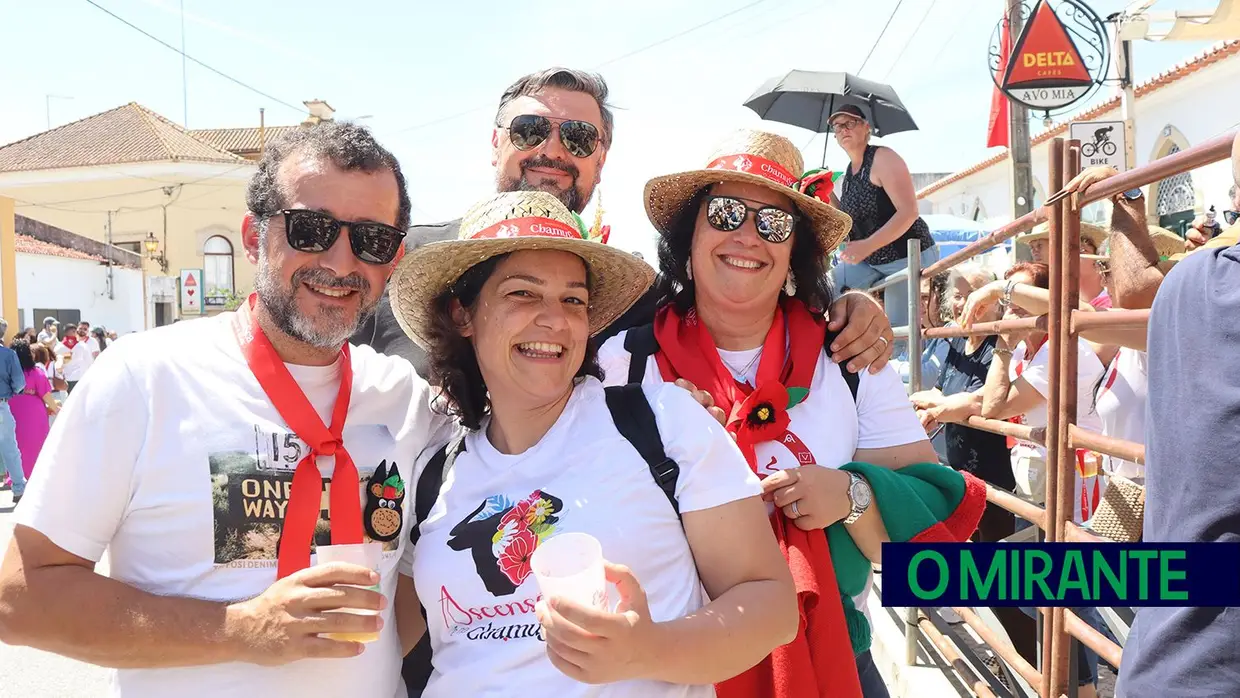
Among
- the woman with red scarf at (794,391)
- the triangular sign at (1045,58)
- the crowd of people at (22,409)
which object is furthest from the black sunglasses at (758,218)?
the crowd of people at (22,409)

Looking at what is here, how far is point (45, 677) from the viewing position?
16.1 ft

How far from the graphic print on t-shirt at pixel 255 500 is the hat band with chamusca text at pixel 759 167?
134cm

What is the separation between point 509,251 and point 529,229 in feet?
0.31

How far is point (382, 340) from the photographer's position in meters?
2.99

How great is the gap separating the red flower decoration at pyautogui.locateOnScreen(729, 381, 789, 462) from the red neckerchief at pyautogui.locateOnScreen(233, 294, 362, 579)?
93cm

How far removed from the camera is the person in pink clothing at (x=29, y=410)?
1105cm

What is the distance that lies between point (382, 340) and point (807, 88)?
510 cm

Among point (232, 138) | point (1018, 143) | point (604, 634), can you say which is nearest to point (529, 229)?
point (604, 634)

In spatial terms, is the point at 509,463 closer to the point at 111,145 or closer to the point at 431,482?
the point at 431,482

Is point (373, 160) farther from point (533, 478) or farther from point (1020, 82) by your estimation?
point (1020, 82)

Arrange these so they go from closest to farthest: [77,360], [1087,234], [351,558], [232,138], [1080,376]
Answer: [351,558] → [1080,376] → [1087,234] → [77,360] → [232,138]

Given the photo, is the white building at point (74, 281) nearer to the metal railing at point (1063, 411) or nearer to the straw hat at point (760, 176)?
the straw hat at point (760, 176)

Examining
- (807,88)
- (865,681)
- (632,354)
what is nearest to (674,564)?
(632,354)

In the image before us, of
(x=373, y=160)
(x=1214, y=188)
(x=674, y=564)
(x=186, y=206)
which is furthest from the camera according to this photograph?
(x=186, y=206)
